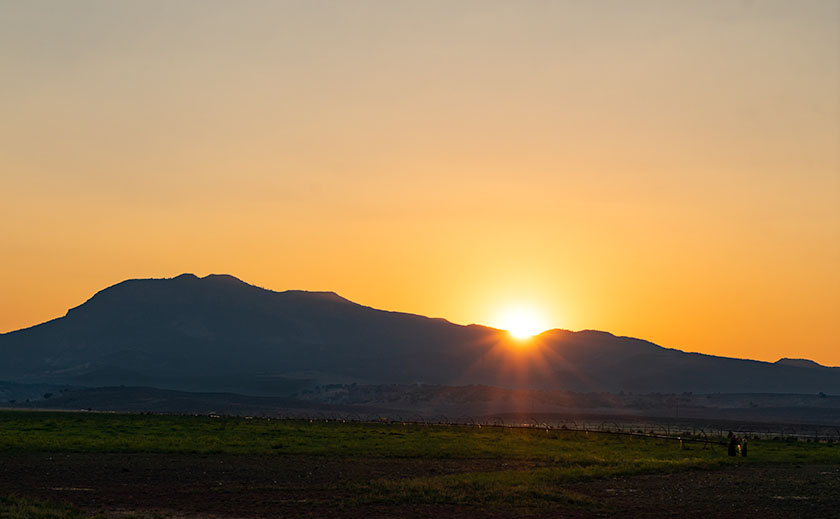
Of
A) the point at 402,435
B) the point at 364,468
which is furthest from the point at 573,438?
the point at 364,468

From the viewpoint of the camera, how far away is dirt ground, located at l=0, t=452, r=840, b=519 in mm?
39188

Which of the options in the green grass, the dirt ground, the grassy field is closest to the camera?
the dirt ground

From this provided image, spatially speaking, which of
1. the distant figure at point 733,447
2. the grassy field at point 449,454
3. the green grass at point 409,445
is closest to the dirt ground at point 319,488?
the grassy field at point 449,454

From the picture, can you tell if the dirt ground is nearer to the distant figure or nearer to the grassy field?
the grassy field

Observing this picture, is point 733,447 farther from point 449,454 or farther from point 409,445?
point 409,445

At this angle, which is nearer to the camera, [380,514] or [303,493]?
[380,514]

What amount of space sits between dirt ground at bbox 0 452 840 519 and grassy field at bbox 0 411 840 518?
2.93 feet

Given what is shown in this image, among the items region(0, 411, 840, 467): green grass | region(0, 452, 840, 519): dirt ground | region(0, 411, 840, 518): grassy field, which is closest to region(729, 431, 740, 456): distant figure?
region(0, 411, 840, 467): green grass

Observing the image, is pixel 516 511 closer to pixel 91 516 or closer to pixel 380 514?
pixel 380 514

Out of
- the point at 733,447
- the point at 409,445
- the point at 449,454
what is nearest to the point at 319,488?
the point at 449,454

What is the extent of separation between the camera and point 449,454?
225ft

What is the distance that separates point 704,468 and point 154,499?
34.8 meters

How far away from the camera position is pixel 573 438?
92.9 m

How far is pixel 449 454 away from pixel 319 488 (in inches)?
931
